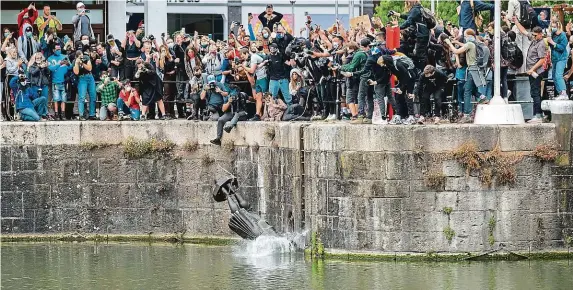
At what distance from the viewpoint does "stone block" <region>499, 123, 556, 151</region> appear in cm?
2534

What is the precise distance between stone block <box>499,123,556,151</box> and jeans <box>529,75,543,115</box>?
1.01 meters

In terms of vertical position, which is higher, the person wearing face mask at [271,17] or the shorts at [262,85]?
the person wearing face mask at [271,17]

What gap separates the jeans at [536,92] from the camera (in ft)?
86.8

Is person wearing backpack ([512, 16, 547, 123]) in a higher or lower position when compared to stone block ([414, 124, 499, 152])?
higher

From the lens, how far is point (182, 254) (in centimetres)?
2862

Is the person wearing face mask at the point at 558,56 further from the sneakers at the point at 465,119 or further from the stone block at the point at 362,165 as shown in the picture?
the stone block at the point at 362,165

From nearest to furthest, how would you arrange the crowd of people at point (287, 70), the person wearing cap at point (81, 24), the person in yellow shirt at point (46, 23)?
the crowd of people at point (287, 70), the person in yellow shirt at point (46, 23), the person wearing cap at point (81, 24)

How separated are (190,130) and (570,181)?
8.27 meters

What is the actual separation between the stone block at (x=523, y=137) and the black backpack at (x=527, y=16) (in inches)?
131

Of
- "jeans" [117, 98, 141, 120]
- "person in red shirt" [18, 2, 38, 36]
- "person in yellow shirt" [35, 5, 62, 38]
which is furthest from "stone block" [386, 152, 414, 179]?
"person in red shirt" [18, 2, 38, 36]

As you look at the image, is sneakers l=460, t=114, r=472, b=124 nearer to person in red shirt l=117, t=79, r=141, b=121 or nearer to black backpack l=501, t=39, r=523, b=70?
black backpack l=501, t=39, r=523, b=70

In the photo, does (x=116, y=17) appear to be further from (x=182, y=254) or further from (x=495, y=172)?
(x=495, y=172)

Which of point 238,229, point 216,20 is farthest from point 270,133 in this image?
point 216,20

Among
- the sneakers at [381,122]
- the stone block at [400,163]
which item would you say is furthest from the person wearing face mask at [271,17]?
the stone block at [400,163]
